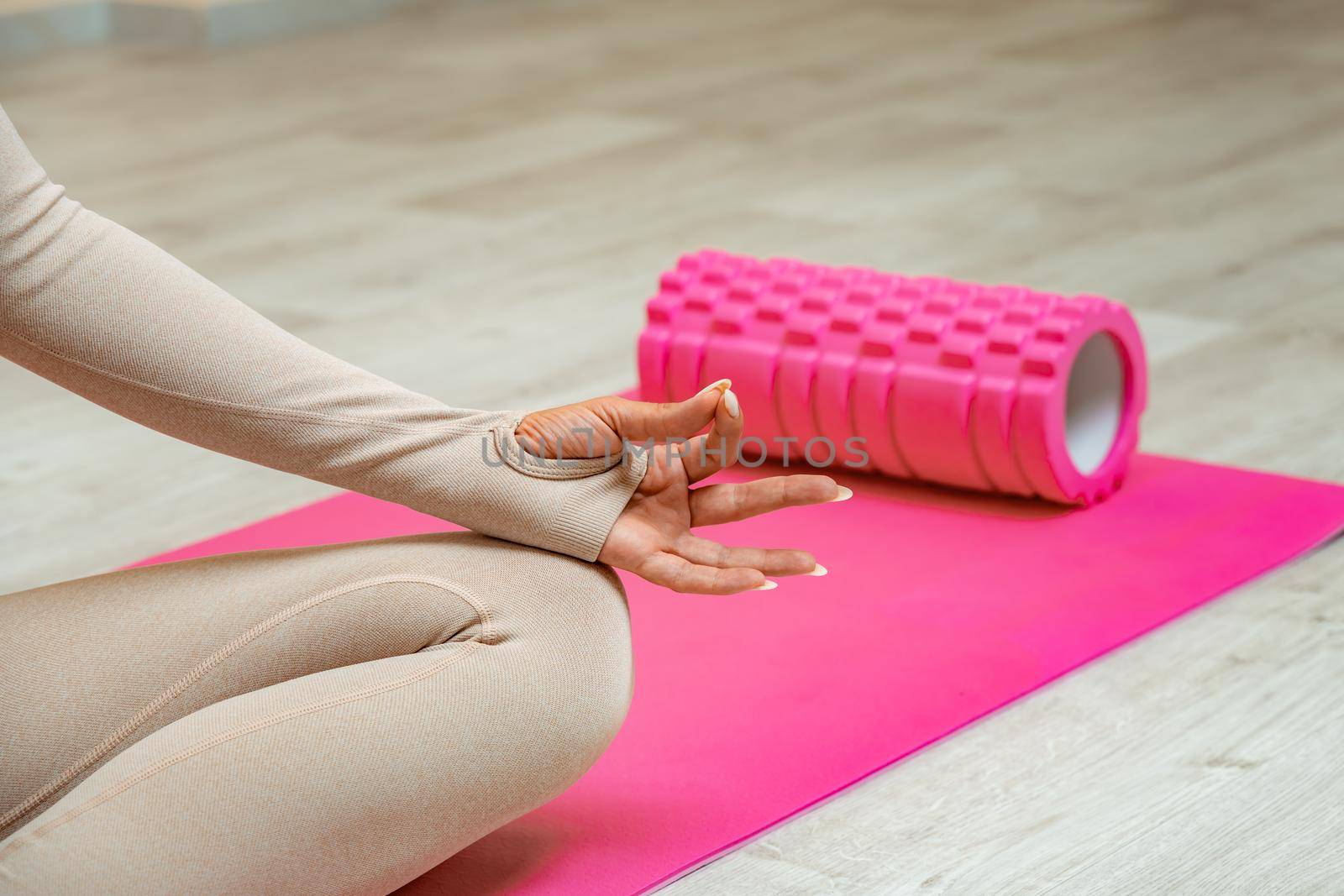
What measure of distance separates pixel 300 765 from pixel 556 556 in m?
0.22

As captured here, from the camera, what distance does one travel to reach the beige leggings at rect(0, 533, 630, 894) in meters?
1.01

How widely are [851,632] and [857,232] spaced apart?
1.62 m

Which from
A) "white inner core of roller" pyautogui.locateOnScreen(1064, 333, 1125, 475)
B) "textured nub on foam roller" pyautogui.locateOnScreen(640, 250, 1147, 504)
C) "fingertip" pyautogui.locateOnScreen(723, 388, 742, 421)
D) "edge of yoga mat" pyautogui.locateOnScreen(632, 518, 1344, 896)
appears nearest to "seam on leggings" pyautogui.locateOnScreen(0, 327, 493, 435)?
"fingertip" pyautogui.locateOnScreen(723, 388, 742, 421)

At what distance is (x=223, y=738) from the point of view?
3.37 feet

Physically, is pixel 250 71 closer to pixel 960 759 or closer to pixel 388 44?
pixel 388 44

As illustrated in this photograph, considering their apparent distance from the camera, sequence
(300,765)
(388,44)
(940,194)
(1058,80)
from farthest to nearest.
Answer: (388,44) < (1058,80) < (940,194) < (300,765)

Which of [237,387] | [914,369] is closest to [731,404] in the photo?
[237,387]

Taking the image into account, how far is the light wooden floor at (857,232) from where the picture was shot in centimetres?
132

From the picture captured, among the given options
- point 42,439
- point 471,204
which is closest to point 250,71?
point 471,204

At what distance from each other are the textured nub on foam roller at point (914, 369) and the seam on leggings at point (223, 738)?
0.88 metres

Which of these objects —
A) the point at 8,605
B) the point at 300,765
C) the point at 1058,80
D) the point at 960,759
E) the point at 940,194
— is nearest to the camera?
the point at 300,765

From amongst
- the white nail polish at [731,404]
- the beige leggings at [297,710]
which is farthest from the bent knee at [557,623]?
the white nail polish at [731,404]

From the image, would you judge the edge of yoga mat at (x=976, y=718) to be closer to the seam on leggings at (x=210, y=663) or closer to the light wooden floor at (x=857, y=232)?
the light wooden floor at (x=857, y=232)

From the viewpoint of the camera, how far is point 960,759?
1378mm
